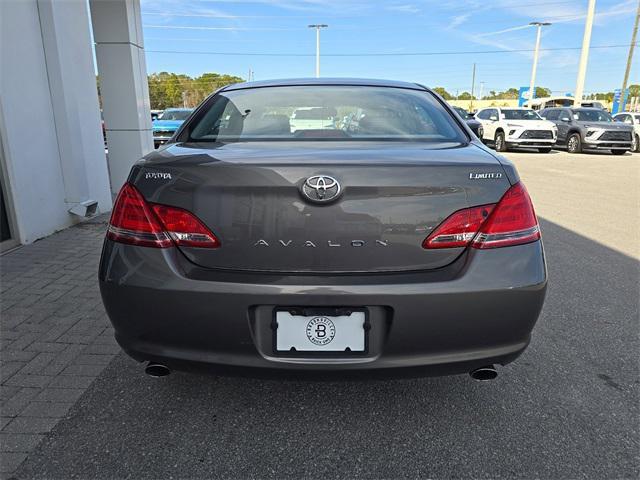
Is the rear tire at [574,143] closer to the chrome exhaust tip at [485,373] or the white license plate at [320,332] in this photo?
the chrome exhaust tip at [485,373]

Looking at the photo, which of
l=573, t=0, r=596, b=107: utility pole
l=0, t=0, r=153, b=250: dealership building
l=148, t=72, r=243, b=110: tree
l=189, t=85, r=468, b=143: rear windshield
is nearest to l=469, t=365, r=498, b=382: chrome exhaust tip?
l=189, t=85, r=468, b=143: rear windshield

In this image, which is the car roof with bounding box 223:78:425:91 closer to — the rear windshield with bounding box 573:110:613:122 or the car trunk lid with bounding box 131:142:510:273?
the car trunk lid with bounding box 131:142:510:273

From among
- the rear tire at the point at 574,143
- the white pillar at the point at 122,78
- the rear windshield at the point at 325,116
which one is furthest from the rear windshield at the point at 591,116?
the rear windshield at the point at 325,116

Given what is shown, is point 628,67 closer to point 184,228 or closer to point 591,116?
point 591,116

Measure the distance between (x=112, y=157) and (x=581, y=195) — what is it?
846 centimetres

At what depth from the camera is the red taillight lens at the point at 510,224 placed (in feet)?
6.17

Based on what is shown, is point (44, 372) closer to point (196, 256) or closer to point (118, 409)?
point (118, 409)

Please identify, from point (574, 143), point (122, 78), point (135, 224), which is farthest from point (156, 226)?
point (574, 143)

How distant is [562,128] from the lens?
66.0ft

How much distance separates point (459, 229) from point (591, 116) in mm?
20846

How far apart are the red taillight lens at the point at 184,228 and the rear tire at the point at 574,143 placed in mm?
20589

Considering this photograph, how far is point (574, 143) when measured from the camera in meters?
19.4

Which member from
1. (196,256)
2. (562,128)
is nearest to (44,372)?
(196,256)

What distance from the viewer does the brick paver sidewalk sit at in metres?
2.28
